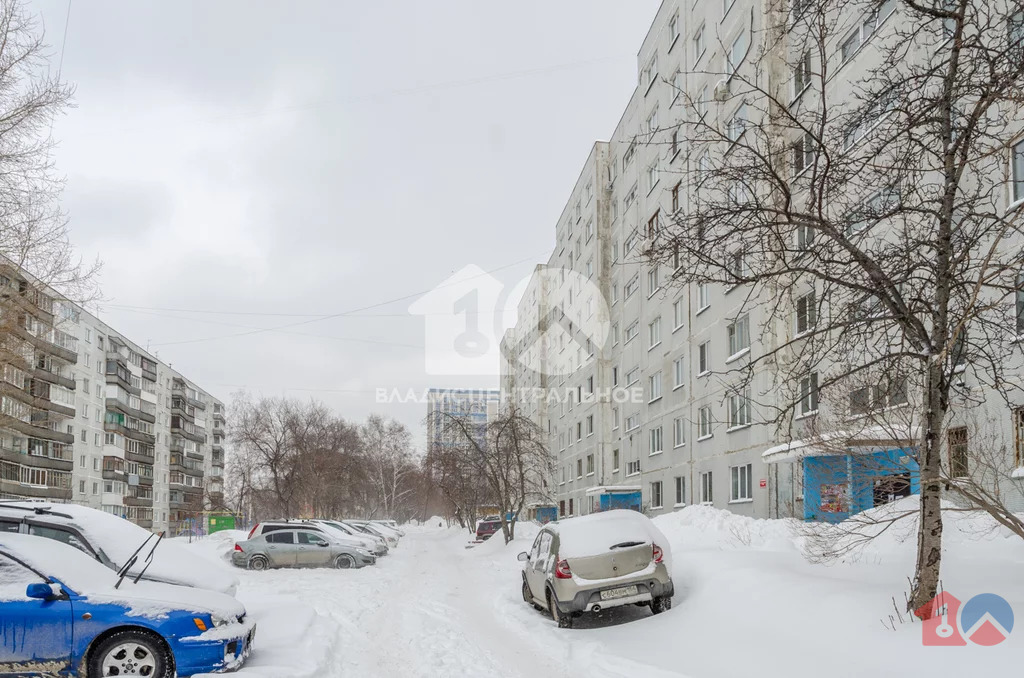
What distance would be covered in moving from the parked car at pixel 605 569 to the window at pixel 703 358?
18546 millimetres

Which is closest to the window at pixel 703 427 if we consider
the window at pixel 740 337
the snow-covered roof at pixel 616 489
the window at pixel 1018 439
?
the window at pixel 740 337

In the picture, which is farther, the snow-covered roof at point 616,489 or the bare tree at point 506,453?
the snow-covered roof at point 616,489

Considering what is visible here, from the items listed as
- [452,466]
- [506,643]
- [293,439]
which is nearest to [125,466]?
[293,439]

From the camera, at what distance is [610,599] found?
11.6m

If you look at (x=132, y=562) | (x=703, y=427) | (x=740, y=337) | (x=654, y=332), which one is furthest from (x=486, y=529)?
(x=132, y=562)

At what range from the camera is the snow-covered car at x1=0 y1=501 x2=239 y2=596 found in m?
9.08

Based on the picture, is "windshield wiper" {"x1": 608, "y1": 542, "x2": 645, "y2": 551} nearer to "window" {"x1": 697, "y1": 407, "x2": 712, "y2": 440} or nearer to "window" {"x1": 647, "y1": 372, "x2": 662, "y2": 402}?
"window" {"x1": 697, "y1": 407, "x2": 712, "y2": 440}

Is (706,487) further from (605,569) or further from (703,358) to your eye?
(605,569)

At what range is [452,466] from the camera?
51.1m

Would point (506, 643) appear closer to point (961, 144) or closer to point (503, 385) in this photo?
point (961, 144)

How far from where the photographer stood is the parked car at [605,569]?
38.2ft
